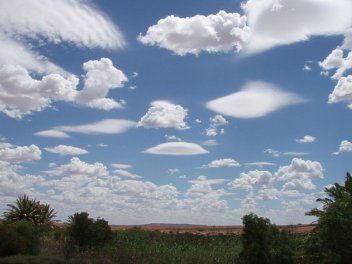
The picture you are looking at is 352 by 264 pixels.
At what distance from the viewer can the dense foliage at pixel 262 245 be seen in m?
18.8

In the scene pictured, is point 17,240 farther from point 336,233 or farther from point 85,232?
point 336,233

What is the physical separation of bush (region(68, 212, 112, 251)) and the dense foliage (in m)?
10.5

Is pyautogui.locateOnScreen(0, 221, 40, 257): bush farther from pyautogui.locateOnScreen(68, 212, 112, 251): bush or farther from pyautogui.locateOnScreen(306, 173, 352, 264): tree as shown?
pyautogui.locateOnScreen(306, 173, 352, 264): tree

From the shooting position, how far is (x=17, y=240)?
24719 mm

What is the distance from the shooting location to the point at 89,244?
27.6m

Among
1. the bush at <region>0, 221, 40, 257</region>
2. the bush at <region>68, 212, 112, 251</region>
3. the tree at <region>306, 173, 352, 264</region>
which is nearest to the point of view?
the tree at <region>306, 173, 352, 264</region>

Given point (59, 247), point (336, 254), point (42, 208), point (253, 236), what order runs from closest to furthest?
point (336, 254) < point (253, 236) < point (59, 247) < point (42, 208)

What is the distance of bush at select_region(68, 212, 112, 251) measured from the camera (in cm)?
2747

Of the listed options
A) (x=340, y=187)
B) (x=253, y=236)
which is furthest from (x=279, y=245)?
(x=340, y=187)

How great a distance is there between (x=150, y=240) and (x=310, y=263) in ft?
52.9

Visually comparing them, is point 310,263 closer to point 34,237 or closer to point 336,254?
point 336,254

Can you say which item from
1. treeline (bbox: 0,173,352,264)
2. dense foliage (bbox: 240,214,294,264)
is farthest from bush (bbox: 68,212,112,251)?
dense foliage (bbox: 240,214,294,264)

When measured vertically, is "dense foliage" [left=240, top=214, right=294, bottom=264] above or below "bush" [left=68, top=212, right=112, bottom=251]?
below

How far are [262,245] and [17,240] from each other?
11951mm
